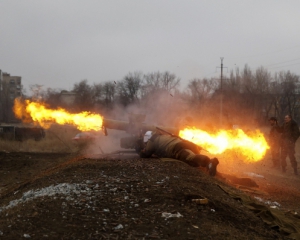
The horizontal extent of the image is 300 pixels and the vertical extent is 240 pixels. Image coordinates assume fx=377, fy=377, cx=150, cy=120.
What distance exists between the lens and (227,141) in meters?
13.3

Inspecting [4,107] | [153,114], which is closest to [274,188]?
[153,114]

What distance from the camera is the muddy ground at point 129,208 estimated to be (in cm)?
507

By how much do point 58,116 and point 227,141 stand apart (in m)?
6.61

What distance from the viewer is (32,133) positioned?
3338 cm

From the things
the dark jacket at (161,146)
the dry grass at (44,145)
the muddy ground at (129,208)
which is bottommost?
the dry grass at (44,145)

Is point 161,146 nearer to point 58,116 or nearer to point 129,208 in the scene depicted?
point 58,116

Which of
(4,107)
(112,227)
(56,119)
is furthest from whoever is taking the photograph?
(4,107)

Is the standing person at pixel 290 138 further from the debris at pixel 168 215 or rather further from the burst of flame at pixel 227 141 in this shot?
the debris at pixel 168 215

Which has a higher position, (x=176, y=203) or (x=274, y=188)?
(x=176, y=203)

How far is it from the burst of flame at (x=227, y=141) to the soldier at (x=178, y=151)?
5.87ft

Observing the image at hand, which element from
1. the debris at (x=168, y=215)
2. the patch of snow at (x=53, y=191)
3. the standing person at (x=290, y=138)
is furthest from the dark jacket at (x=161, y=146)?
the debris at (x=168, y=215)

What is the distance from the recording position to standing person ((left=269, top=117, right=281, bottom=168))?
15265 millimetres

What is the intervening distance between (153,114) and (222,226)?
20232mm

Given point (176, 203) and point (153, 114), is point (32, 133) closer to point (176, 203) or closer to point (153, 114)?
point (153, 114)
